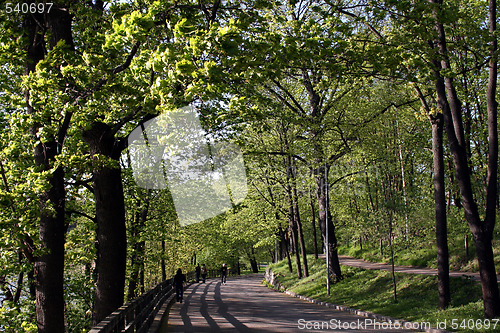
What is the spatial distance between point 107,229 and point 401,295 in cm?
1216

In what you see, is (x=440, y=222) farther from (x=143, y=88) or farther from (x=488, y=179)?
(x=143, y=88)

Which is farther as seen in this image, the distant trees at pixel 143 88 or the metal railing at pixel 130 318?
the distant trees at pixel 143 88

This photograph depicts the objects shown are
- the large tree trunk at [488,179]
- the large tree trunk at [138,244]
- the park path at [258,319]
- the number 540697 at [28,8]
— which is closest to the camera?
the number 540697 at [28,8]

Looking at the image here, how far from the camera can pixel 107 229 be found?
9.32m

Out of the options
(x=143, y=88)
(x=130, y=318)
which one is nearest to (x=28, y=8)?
(x=143, y=88)

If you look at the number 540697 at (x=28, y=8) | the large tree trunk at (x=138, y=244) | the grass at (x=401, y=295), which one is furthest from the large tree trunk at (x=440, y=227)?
the large tree trunk at (x=138, y=244)

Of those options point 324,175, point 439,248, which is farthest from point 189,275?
point 439,248

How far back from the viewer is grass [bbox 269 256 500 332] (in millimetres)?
12273

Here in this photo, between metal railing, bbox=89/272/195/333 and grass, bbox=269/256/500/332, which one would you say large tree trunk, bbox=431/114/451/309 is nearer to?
grass, bbox=269/256/500/332

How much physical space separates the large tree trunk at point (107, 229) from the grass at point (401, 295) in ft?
27.3

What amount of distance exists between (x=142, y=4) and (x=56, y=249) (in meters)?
5.80

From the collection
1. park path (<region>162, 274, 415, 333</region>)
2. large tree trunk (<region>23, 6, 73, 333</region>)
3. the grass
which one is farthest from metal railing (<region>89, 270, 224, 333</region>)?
the grass

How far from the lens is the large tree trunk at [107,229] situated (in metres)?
9.19

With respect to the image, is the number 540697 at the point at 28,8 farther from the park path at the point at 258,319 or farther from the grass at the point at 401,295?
the grass at the point at 401,295
